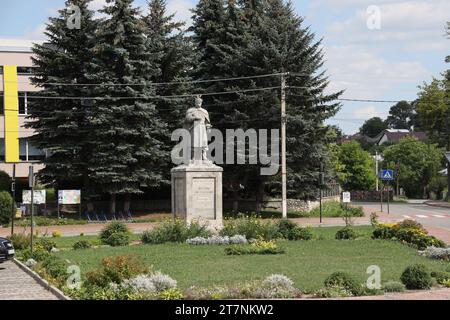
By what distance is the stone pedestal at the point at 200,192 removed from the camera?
2716cm

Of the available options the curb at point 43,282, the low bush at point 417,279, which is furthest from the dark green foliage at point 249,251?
the low bush at point 417,279

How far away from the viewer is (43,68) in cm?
4369

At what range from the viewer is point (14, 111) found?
185ft

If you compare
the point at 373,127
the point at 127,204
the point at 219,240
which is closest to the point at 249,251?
the point at 219,240

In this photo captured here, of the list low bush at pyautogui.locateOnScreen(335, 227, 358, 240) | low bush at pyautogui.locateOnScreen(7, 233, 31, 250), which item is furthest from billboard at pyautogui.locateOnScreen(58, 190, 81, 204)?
low bush at pyautogui.locateOnScreen(335, 227, 358, 240)

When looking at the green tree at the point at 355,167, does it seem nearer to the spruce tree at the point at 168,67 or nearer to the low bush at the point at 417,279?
the spruce tree at the point at 168,67

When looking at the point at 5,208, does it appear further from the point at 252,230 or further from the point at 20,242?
the point at 252,230

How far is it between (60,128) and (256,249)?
24.3m

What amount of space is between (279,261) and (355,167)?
66422 mm

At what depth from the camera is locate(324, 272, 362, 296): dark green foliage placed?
1311 centimetres

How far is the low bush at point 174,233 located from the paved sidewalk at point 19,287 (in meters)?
6.40

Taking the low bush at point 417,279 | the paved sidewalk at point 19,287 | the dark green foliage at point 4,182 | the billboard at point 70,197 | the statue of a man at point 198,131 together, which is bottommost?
the paved sidewalk at point 19,287

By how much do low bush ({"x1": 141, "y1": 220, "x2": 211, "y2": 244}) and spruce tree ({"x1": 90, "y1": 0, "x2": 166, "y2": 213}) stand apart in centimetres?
1553
